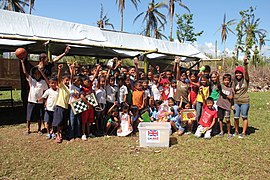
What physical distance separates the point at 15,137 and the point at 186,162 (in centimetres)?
400

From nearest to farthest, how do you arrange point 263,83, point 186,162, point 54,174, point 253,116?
point 54,174 < point 186,162 < point 253,116 < point 263,83

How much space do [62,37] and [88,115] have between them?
170 inches

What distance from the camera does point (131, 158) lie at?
4625mm

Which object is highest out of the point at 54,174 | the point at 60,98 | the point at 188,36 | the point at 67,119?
the point at 188,36

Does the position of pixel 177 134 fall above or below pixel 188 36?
below

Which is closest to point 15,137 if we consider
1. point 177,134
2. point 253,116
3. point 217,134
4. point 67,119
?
point 67,119

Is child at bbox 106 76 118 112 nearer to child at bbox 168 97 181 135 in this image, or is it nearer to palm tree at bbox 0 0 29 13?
child at bbox 168 97 181 135

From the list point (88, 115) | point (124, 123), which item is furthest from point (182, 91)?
point (88, 115)

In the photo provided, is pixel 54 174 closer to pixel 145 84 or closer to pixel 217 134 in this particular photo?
pixel 145 84

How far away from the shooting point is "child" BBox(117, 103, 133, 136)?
6.14m

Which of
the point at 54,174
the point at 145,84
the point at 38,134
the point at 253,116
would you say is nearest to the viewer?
the point at 54,174

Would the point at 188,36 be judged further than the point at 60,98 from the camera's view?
Yes

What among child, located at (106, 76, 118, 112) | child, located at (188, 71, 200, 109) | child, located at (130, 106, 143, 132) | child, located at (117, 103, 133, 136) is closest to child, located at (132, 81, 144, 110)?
child, located at (130, 106, 143, 132)

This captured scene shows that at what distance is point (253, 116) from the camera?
8.53m
